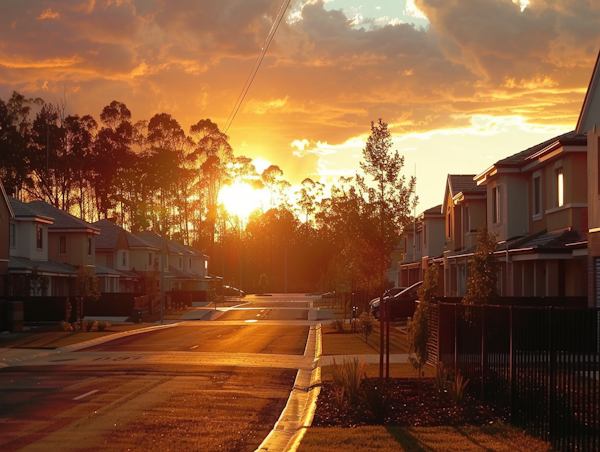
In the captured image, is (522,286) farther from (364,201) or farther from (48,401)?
Answer: (48,401)

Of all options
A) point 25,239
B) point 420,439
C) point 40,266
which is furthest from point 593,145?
point 25,239

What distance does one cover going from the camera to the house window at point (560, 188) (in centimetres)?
2813

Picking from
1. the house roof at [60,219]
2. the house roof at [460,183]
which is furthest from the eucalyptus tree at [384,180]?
the house roof at [60,219]

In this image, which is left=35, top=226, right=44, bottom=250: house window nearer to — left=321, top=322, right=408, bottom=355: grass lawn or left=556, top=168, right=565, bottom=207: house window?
left=321, top=322, right=408, bottom=355: grass lawn

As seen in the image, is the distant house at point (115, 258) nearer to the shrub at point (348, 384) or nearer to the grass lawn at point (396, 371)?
the grass lawn at point (396, 371)

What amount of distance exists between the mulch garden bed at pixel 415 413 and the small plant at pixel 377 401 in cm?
8

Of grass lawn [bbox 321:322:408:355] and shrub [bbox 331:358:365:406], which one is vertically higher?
shrub [bbox 331:358:365:406]

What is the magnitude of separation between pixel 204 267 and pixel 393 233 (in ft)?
219

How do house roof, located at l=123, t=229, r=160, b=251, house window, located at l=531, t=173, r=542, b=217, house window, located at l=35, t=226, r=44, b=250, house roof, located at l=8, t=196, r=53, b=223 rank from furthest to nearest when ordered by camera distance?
1. house roof, located at l=123, t=229, r=160, b=251
2. house window, located at l=35, t=226, r=44, b=250
3. house roof, located at l=8, t=196, r=53, b=223
4. house window, located at l=531, t=173, r=542, b=217

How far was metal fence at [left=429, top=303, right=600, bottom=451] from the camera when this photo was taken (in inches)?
390

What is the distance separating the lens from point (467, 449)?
10.5 metres

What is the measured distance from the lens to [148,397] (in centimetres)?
1631

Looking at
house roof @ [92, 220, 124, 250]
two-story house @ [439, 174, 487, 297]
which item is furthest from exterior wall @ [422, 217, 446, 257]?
house roof @ [92, 220, 124, 250]

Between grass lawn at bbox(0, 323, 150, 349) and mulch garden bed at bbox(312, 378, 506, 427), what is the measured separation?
18.7 m
